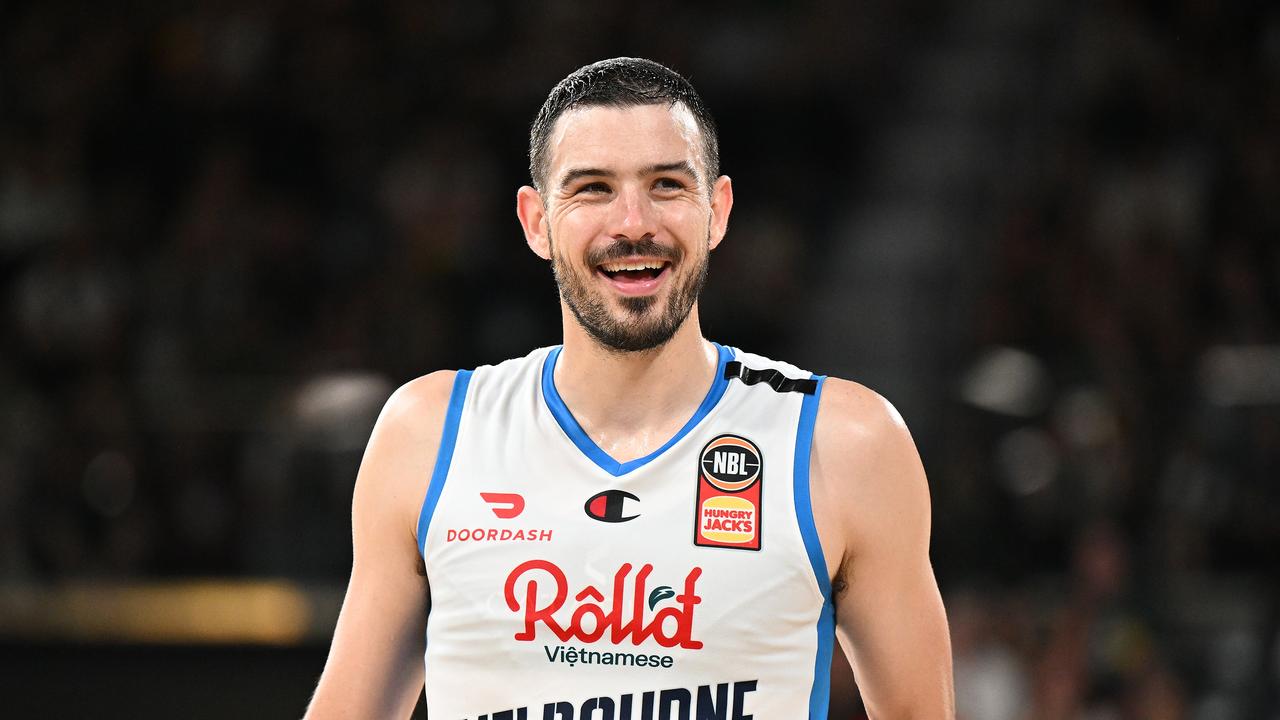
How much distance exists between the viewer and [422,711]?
510cm

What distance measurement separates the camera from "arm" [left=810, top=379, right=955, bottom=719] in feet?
7.98

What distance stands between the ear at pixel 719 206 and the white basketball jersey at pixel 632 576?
30 cm

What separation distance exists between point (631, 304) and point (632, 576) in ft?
1.43

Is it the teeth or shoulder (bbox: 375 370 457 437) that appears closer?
the teeth

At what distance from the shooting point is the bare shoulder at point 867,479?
2.43 meters

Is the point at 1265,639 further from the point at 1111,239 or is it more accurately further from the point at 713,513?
the point at 713,513

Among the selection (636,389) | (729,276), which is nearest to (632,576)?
(636,389)

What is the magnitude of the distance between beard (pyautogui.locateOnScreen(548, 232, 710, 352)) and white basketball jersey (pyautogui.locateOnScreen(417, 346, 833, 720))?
18 centimetres

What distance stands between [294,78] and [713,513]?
6116mm

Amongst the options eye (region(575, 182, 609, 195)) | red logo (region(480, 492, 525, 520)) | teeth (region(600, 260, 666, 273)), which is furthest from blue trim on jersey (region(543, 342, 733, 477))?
eye (region(575, 182, 609, 195))

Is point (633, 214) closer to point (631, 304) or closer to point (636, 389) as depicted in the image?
point (631, 304)

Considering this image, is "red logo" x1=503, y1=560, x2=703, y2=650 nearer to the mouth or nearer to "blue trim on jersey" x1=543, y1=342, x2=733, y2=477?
"blue trim on jersey" x1=543, y1=342, x2=733, y2=477

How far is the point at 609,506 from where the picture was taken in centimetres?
247

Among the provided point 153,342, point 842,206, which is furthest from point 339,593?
point 842,206
